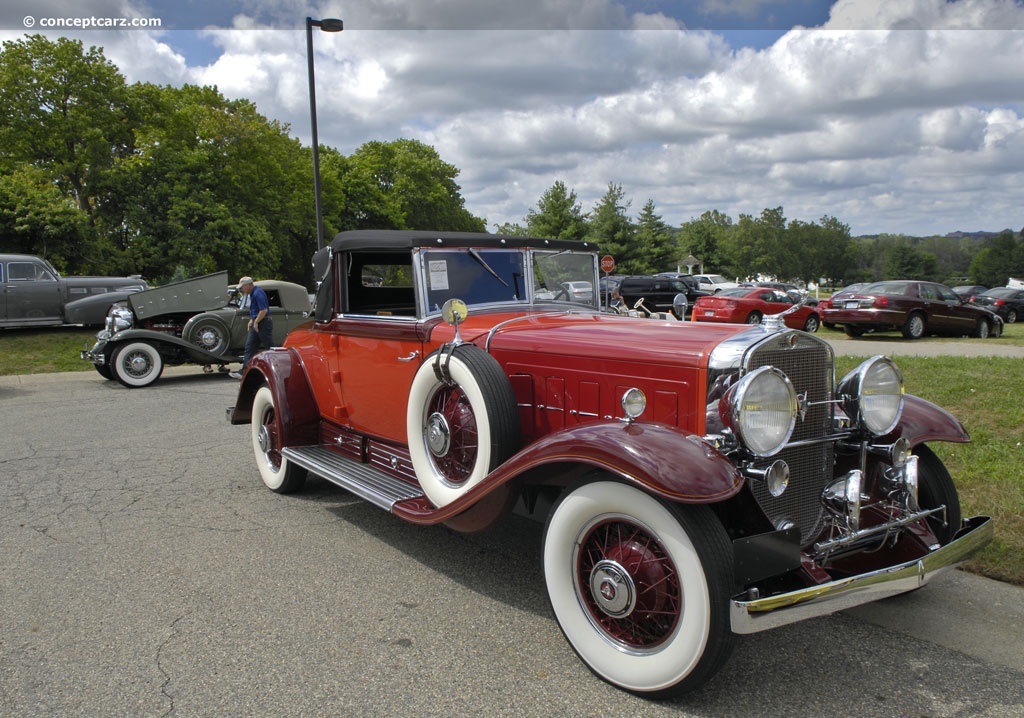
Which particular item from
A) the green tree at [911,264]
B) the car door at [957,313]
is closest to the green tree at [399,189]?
the car door at [957,313]

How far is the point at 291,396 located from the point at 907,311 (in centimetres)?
1553

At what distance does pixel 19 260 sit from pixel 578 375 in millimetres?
15790

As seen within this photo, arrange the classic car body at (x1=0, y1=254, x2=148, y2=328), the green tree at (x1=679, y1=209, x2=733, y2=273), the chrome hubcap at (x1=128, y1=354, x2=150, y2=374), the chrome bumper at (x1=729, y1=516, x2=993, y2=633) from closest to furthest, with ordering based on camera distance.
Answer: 1. the chrome bumper at (x1=729, y1=516, x2=993, y2=633)
2. the chrome hubcap at (x1=128, y1=354, x2=150, y2=374)
3. the classic car body at (x1=0, y1=254, x2=148, y2=328)
4. the green tree at (x1=679, y1=209, x2=733, y2=273)

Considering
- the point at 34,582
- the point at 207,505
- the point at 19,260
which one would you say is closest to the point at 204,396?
the point at 207,505

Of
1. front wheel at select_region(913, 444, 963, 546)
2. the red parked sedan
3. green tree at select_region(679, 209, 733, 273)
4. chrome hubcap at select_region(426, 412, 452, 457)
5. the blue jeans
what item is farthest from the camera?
green tree at select_region(679, 209, 733, 273)

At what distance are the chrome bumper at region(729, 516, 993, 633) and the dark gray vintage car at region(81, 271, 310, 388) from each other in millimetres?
10127

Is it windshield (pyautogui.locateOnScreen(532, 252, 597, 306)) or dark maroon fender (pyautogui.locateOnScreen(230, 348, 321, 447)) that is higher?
windshield (pyautogui.locateOnScreen(532, 252, 597, 306))

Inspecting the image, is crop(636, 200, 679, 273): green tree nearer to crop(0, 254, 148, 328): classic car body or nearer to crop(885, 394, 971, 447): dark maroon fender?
crop(0, 254, 148, 328): classic car body

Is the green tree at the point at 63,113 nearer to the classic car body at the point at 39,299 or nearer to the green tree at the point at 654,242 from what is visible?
the classic car body at the point at 39,299

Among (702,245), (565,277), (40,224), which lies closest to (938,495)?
(565,277)

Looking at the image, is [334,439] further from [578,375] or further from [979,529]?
[979,529]

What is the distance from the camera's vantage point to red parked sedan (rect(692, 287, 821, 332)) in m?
18.7

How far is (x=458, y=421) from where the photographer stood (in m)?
3.63

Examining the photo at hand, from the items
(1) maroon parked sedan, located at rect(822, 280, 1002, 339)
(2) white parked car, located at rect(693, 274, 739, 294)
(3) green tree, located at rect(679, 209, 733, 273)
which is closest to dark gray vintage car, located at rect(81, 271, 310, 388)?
(1) maroon parked sedan, located at rect(822, 280, 1002, 339)
